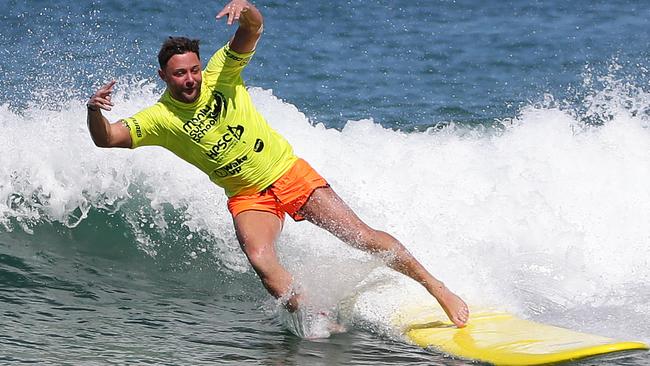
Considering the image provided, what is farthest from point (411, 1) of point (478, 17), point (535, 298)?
point (535, 298)

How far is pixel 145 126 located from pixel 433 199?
3.58 m

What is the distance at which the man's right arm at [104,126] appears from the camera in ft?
19.2

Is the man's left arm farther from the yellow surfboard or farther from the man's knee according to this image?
the yellow surfboard

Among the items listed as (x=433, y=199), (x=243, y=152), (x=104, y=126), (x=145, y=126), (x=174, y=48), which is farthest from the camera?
(x=433, y=199)

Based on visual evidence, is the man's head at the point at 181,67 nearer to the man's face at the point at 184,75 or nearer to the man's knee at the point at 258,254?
the man's face at the point at 184,75

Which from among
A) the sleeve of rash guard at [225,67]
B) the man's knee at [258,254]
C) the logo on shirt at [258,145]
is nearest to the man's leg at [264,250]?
the man's knee at [258,254]

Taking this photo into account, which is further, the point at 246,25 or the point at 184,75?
the point at 246,25

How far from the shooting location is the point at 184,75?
20.0 ft

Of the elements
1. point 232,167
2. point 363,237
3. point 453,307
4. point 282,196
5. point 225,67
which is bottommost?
point 453,307

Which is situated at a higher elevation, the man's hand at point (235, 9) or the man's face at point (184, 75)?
the man's hand at point (235, 9)

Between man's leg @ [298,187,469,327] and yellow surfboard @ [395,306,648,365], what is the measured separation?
0.21m

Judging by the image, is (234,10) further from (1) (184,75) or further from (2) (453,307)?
(2) (453,307)

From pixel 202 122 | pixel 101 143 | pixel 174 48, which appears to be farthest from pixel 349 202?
pixel 101 143

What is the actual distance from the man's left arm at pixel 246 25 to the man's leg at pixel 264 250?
3.25 ft
